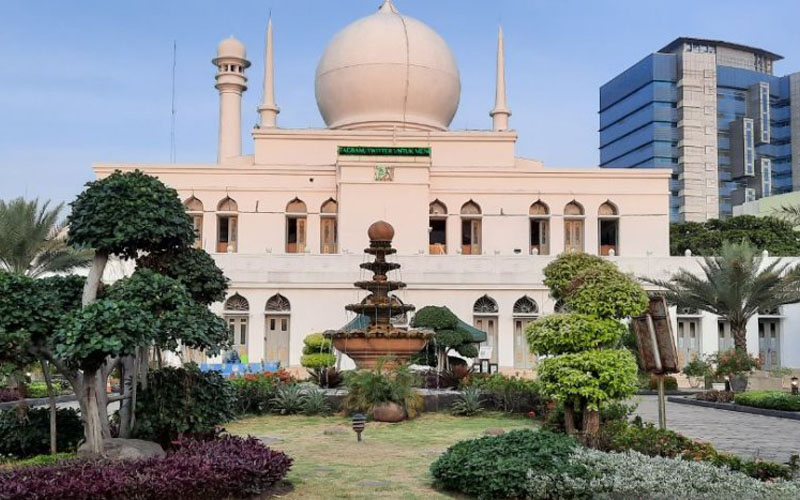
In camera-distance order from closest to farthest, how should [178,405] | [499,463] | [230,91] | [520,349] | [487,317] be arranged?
[499,463]
[178,405]
[520,349]
[487,317]
[230,91]

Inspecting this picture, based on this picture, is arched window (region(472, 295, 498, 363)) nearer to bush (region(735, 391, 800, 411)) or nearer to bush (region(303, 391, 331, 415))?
bush (region(735, 391, 800, 411))

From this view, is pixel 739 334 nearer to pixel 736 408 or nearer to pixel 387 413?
pixel 736 408

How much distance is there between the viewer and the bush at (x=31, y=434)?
35.1 ft

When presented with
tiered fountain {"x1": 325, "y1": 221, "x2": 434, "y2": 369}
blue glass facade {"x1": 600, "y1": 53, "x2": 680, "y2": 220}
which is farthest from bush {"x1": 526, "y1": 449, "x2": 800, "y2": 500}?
blue glass facade {"x1": 600, "y1": 53, "x2": 680, "y2": 220}

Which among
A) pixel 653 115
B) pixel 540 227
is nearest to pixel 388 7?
pixel 540 227

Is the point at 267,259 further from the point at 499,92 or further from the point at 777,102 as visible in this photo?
the point at 777,102

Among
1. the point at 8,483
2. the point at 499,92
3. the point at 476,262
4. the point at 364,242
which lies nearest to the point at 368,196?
the point at 364,242

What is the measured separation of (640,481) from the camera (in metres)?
8.98

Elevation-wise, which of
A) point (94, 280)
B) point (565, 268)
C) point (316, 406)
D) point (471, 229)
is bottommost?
point (316, 406)

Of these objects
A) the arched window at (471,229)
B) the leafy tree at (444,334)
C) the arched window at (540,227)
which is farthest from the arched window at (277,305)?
the arched window at (540,227)

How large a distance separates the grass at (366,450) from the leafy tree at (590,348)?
75.9 inches

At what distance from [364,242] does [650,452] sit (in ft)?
91.2

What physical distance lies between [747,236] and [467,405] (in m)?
40.8

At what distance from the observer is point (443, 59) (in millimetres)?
42688
